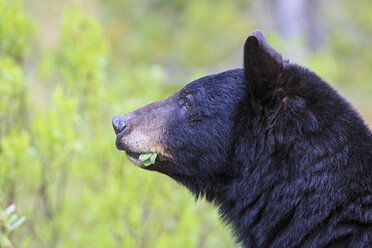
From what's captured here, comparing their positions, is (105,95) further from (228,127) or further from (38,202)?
(228,127)

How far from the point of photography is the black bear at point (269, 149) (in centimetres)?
258

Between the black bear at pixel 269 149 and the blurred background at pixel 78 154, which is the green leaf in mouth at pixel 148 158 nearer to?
the black bear at pixel 269 149

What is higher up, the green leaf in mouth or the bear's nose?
the bear's nose

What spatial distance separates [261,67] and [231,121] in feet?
1.39

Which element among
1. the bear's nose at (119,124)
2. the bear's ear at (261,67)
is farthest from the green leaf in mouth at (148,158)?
the bear's ear at (261,67)

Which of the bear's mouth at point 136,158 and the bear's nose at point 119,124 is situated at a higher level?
the bear's nose at point 119,124

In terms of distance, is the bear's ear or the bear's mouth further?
the bear's mouth

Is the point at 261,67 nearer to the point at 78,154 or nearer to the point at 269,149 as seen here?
the point at 269,149

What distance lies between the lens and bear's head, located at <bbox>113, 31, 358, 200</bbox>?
2.66 meters

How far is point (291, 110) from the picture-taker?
2662mm

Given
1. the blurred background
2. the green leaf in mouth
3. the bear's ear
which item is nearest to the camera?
the bear's ear

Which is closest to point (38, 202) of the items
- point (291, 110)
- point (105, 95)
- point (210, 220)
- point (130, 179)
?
point (130, 179)

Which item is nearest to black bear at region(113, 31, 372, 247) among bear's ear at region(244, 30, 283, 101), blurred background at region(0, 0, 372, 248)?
bear's ear at region(244, 30, 283, 101)

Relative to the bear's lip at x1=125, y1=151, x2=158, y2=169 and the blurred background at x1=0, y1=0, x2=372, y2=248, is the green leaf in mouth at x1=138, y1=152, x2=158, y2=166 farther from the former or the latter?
the blurred background at x1=0, y1=0, x2=372, y2=248
